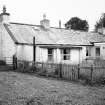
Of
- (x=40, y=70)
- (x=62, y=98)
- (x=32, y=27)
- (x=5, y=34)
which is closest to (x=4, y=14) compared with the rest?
(x=5, y=34)

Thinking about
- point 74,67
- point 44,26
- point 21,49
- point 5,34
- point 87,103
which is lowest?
point 87,103

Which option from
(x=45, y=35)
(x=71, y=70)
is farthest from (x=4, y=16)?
(x=71, y=70)

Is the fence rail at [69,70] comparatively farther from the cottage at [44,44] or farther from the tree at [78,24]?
the tree at [78,24]

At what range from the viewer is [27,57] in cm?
2252

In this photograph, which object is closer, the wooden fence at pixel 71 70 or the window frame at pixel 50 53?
the wooden fence at pixel 71 70

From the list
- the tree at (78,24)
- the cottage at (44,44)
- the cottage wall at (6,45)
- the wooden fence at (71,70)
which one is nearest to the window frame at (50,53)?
the cottage at (44,44)

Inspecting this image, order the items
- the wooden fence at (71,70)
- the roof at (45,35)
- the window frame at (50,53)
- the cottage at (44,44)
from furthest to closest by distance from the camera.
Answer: the window frame at (50,53)
the roof at (45,35)
the cottage at (44,44)
the wooden fence at (71,70)

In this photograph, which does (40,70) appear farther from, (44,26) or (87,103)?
(44,26)

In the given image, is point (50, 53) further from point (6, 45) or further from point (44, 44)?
point (6, 45)

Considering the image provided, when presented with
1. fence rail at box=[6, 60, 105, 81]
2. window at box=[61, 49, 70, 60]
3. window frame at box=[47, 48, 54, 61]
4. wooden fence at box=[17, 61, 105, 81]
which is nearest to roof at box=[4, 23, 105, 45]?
window frame at box=[47, 48, 54, 61]

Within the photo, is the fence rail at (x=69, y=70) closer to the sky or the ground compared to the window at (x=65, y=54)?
closer to the ground

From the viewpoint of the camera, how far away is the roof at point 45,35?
2297 cm

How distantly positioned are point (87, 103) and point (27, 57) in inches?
620

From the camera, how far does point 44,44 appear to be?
2338cm
